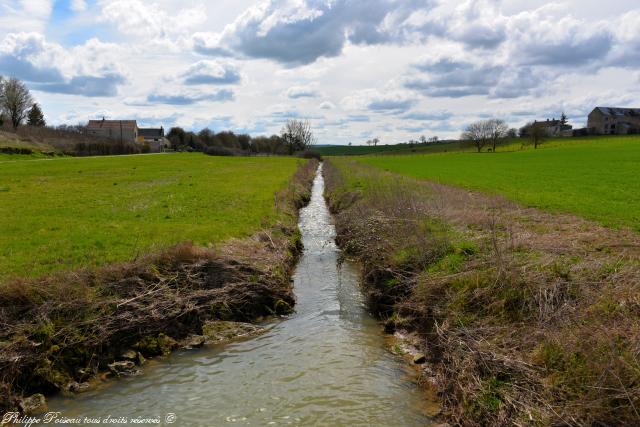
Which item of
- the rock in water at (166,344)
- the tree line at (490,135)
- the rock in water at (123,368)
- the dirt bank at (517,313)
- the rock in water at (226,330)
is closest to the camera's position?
the dirt bank at (517,313)

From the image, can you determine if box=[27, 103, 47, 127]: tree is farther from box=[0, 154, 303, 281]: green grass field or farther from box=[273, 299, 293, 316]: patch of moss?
box=[273, 299, 293, 316]: patch of moss

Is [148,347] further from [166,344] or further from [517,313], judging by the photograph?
[517,313]

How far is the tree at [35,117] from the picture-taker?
103625 millimetres

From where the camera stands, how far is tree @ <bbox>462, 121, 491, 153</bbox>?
12362 cm

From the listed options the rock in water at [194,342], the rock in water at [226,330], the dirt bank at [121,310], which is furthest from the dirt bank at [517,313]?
the rock in water at [194,342]

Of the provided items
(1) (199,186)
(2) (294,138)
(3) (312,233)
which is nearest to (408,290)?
(3) (312,233)

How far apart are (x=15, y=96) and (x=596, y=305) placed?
115m

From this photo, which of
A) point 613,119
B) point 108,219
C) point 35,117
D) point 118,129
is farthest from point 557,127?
point 108,219

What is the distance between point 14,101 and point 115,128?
3892cm

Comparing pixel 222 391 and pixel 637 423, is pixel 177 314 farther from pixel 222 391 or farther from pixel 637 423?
pixel 637 423

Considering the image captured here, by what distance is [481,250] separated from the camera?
39.4 feet

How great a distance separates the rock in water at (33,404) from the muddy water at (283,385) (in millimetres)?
182

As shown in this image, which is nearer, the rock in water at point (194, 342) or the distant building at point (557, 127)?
the rock in water at point (194, 342)

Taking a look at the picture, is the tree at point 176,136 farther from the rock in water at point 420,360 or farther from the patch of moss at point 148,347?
the rock in water at point 420,360
